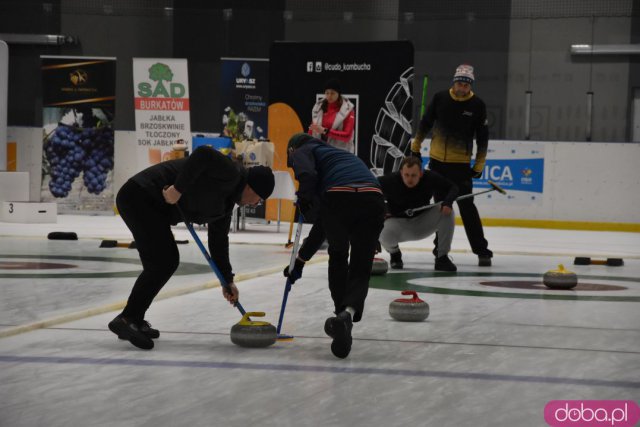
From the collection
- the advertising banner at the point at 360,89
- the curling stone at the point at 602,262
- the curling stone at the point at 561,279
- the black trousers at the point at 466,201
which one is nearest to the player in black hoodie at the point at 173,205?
the curling stone at the point at 561,279

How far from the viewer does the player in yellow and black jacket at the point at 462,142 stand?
834 centimetres

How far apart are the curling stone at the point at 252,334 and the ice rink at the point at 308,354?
1.9 inches

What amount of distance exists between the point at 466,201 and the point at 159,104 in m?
6.54

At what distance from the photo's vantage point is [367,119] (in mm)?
11297

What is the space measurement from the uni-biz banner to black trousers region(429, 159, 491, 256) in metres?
6.05

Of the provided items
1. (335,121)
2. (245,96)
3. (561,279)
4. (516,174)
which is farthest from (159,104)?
(561,279)

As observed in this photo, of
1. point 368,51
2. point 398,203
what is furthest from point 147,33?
point 398,203

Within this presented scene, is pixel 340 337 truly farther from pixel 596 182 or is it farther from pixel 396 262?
pixel 596 182

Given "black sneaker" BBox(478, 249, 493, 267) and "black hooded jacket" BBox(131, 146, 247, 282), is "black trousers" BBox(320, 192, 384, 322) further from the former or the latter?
"black sneaker" BBox(478, 249, 493, 267)

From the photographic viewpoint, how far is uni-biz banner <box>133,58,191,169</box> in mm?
13844

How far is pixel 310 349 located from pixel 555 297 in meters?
2.52

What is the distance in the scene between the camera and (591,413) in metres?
3.24

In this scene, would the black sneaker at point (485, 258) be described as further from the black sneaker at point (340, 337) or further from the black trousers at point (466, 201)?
the black sneaker at point (340, 337)

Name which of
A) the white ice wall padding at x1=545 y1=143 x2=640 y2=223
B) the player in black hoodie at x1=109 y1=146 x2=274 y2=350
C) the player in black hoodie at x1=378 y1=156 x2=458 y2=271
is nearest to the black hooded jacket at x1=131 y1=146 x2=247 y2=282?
the player in black hoodie at x1=109 y1=146 x2=274 y2=350
